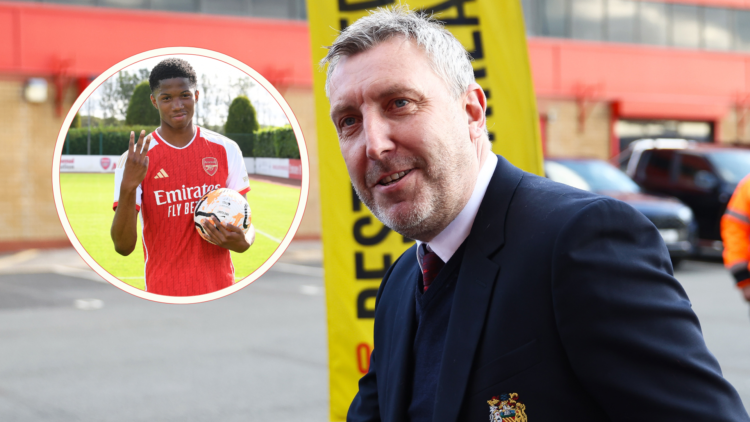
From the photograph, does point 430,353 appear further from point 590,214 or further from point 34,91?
point 34,91

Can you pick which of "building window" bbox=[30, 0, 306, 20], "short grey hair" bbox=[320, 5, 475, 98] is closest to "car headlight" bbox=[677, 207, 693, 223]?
"building window" bbox=[30, 0, 306, 20]

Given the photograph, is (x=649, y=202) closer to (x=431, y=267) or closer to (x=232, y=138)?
(x=431, y=267)

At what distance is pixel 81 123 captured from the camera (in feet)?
3.75

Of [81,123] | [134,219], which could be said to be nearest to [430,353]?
[134,219]

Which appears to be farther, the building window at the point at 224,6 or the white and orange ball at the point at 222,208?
the building window at the point at 224,6

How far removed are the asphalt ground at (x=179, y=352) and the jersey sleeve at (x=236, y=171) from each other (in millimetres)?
4474

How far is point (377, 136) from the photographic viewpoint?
1.47 m

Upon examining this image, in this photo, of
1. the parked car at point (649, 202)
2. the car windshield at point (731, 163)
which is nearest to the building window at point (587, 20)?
the car windshield at point (731, 163)

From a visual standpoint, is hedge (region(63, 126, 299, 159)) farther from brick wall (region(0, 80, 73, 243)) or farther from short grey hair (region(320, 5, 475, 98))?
brick wall (region(0, 80, 73, 243))

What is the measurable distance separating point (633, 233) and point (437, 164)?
0.38m

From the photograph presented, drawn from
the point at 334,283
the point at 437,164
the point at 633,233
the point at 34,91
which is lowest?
the point at 334,283

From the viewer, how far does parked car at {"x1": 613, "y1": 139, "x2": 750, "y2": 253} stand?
14.0 metres

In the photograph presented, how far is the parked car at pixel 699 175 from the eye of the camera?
14.0 m

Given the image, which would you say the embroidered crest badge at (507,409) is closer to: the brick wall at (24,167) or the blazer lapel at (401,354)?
the blazer lapel at (401,354)
